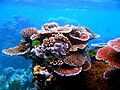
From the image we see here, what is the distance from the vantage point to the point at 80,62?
521 cm

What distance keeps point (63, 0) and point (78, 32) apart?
3605 centimetres

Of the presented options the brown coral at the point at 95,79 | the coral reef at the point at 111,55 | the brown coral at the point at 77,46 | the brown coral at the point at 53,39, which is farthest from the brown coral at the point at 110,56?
the brown coral at the point at 53,39

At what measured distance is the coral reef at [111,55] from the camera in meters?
4.58

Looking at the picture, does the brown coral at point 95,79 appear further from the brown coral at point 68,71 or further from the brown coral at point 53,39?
the brown coral at point 53,39

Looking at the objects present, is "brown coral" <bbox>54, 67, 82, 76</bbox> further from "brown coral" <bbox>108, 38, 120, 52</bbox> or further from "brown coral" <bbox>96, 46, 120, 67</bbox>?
"brown coral" <bbox>108, 38, 120, 52</bbox>

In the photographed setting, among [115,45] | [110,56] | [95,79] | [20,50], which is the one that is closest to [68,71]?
[95,79]

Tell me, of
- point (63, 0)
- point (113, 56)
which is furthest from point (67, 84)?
point (63, 0)

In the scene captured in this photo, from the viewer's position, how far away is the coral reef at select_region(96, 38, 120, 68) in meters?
4.58

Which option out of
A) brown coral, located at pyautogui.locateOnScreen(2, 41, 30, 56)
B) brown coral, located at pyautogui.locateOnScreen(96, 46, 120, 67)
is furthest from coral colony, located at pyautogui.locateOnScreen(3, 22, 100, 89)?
brown coral, located at pyautogui.locateOnScreen(2, 41, 30, 56)

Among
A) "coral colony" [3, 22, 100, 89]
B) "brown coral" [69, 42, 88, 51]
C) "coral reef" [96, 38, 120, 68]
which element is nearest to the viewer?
"coral reef" [96, 38, 120, 68]

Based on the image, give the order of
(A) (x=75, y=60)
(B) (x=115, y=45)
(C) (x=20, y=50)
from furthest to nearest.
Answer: (C) (x=20, y=50)
(A) (x=75, y=60)
(B) (x=115, y=45)

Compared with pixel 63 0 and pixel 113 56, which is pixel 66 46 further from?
pixel 63 0

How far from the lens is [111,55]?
486 cm

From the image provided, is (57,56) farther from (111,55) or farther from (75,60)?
(111,55)
